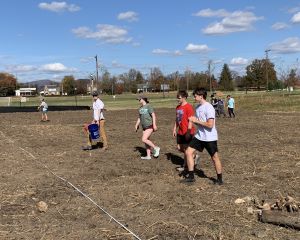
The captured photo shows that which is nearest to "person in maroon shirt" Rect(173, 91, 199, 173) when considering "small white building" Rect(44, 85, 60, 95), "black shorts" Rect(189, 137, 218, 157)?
"black shorts" Rect(189, 137, 218, 157)

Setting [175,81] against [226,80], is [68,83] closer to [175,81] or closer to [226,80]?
[175,81]

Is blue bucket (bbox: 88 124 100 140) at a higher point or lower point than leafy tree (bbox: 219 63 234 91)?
lower

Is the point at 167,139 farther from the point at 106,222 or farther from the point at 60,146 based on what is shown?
the point at 106,222

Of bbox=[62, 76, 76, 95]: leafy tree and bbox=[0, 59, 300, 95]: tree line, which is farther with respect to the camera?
bbox=[62, 76, 76, 95]: leafy tree

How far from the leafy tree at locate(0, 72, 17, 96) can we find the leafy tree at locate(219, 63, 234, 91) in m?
65.5

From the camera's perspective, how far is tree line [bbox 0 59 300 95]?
391ft

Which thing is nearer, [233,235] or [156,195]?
[233,235]

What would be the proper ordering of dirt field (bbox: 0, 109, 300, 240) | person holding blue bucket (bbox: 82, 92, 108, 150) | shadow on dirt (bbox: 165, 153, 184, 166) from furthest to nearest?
person holding blue bucket (bbox: 82, 92, 108, 150), shadow on dirt (bbox: 165, 153, 184, 166), dirt field (bbox: 0, 109, 300, 240)

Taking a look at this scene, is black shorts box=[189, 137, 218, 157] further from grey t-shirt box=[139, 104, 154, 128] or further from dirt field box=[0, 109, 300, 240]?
grey t-shirt box=[139, 104, 154, 128]

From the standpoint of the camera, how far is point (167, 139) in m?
16.8

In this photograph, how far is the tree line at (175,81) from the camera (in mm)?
119125

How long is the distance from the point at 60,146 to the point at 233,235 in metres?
10.5

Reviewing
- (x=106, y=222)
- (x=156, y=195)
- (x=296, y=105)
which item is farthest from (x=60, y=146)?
(x=296, y=105)

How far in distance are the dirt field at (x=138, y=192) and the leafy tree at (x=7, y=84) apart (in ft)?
453
